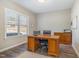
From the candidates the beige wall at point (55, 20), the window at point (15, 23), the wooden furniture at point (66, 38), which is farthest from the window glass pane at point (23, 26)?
the wooden furniture at point (66, 38)

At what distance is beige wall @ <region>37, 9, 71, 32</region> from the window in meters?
1.65

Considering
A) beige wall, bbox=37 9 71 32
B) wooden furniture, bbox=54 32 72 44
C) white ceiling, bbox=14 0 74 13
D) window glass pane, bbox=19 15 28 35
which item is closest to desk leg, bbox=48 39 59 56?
white ceiling, bbox=14 0 74 13

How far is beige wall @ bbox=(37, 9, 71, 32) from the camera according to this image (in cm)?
636

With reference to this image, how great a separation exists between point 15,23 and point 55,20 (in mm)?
3367

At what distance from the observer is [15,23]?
16.7 ft

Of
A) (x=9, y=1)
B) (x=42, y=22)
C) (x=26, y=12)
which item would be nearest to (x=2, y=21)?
(x=9, y=1)

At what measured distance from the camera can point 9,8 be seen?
4.23 metres

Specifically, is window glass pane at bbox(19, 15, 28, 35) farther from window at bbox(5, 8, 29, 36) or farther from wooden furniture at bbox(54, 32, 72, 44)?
wooden furniture at bbox(54, 32, 72, 44)

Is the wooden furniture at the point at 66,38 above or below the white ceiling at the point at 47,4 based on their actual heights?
below

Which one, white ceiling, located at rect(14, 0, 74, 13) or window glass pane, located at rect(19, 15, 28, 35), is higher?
white ceiling, located at rect(14, 0, 74, 13)

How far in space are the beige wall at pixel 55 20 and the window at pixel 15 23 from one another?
1.65 meters

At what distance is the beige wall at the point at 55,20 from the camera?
6363 mm

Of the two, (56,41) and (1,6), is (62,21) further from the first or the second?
(1,6)

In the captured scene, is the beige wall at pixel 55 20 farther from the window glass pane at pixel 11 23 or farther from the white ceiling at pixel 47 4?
the window glass pane at pixel 11 23
